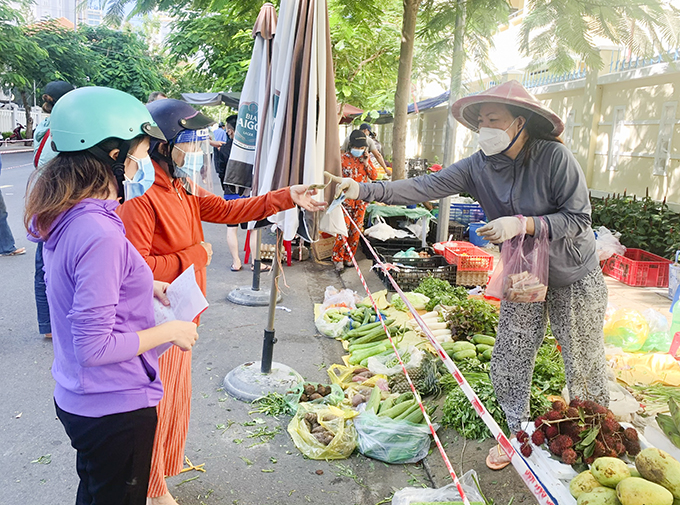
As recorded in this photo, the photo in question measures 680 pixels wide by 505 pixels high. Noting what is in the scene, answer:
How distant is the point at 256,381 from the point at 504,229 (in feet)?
8.47

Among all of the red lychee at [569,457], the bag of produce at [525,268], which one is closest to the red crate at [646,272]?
the bag of produce at [525,268]

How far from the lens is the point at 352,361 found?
522 cm

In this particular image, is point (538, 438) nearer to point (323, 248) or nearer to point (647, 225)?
point (323, 248)

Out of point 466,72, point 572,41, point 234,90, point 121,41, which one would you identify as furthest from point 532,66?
point 121,41

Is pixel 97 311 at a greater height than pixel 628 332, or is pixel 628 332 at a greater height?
pixel 97 311

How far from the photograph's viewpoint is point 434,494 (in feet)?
10.1

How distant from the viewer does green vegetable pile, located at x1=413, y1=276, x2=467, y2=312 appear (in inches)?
248

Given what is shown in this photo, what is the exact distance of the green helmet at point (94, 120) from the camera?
6.43 feet

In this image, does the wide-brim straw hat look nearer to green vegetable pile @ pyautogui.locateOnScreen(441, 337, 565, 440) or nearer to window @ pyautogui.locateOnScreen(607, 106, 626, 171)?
green vegetable pile @ pyautogui.locateOnScreen(441, 337, 565, 440)

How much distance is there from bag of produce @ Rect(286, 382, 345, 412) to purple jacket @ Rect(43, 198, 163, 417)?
2.33 m

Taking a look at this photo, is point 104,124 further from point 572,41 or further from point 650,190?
point 650,190

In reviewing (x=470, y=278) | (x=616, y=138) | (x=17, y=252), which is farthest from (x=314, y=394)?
(x=616, y=138)

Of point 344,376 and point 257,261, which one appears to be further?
point 257,261

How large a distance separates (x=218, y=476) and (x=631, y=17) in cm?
377
